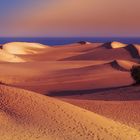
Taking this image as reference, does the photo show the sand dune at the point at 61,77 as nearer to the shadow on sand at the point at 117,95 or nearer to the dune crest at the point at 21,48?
the shadow on sand at the point at 117,95

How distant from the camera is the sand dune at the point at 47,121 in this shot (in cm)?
1535

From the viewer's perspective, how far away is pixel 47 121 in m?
16.4

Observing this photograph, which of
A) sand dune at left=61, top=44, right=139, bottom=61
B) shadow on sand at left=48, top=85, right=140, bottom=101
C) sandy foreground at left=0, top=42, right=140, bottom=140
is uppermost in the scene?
sandy foreground at left=0, top=42, right=140, bottom=140

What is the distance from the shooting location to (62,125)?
1616 centimetres

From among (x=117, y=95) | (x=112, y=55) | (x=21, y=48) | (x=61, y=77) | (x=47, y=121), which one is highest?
(x=47, y=121)

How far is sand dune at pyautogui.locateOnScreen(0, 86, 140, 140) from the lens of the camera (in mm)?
15352

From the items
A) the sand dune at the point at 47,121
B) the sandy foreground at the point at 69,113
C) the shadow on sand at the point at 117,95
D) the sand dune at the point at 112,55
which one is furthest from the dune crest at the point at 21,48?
the sand dune at the point at 47,121

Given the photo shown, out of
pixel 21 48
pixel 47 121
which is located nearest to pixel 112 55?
pixel 21 48

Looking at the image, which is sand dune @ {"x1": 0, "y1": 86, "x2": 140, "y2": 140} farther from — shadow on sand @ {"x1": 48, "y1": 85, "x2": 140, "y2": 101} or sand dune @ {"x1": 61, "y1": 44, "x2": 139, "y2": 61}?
sand dune @ {"x1": 61, "y1": 44, "x2": 139, "y2": 61}

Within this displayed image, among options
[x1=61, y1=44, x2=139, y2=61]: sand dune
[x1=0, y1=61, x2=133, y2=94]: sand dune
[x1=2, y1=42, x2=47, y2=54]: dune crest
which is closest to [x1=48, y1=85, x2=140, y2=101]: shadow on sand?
[x1=0, y1=61, x2=133, y2=94]: sand dune

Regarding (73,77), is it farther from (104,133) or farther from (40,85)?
(104,133)

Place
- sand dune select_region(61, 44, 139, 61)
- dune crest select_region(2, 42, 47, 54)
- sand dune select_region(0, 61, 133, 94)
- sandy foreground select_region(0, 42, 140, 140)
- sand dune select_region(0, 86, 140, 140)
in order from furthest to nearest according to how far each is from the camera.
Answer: dune crest select_region(2, 42, 47, 54), sand dune select_region(61, 44, 139, 61), sand dune select_region(0, 61, 133, 94), sandy foreground select_region(0, 42, 140, 140), sand dune select_region(0, 86, 140, 140)

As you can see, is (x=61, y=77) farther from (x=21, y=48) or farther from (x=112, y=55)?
(x=21, y=48)

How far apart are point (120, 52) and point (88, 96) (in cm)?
5754
